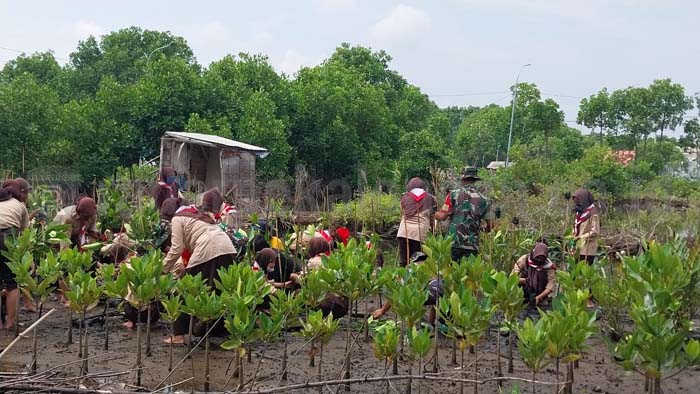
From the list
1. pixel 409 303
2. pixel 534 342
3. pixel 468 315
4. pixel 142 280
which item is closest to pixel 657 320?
Answer: pixel 534 342

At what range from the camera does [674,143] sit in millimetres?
30844

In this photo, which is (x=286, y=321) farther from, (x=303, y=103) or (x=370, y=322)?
(x=303, y=103)

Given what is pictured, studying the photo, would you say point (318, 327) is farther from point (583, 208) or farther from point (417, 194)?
point (583, 208)

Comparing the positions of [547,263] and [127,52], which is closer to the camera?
[547,263]

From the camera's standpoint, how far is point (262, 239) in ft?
24.7

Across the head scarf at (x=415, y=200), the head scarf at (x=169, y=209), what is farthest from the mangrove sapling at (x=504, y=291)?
the head scarf at (x=169, y=209)

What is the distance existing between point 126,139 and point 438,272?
1313 cm

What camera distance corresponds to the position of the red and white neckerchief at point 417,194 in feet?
25.8

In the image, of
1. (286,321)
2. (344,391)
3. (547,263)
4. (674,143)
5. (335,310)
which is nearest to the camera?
(344,391)

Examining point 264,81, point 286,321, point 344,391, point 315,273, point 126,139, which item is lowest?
point 344,391

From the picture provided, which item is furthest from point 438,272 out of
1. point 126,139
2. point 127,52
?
point 127,52

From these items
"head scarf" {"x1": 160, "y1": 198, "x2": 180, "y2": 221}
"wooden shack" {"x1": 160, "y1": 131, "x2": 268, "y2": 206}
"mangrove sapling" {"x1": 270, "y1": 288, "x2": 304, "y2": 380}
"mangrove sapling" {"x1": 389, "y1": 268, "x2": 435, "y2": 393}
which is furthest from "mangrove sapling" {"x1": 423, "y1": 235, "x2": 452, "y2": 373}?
"wooden shack" {"x1": 160, "y1": 131, "x2": 268, "y2": 206}

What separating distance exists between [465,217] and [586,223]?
70.4 inches

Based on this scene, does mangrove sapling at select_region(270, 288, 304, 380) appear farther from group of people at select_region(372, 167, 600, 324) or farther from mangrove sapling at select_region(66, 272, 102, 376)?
group of people at select_region(372, 167, 600, 324)
